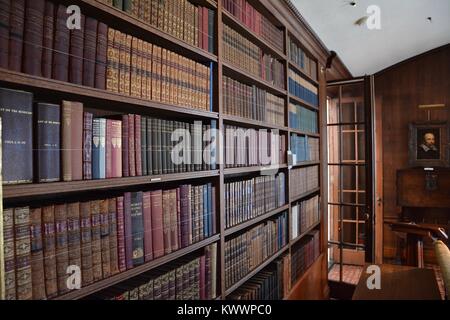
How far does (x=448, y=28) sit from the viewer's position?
3.62m

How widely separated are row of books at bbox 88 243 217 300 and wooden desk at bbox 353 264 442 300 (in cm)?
71

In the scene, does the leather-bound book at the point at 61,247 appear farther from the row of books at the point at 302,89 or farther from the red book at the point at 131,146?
the row of books at the point at 302,89

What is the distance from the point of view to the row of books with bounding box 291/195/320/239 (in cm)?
252

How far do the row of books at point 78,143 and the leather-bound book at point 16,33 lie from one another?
3.0 inches

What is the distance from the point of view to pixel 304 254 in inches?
106

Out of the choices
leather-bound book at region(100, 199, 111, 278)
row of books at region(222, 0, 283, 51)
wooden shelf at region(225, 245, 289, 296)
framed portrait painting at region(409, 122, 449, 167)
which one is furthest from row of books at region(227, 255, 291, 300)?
framed portrait painting at region(409, 122, 449, 167)

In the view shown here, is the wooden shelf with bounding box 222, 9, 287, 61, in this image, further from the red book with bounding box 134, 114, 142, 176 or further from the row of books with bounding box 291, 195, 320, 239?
the row of books with bounding box 291, 195, 320, 239

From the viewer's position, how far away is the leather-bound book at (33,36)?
0.83m

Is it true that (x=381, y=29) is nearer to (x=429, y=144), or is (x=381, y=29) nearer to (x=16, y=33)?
(x=429, y=144)

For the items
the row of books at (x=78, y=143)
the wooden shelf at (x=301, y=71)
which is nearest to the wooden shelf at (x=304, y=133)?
the wooden shelf at (x=301, y=71)
